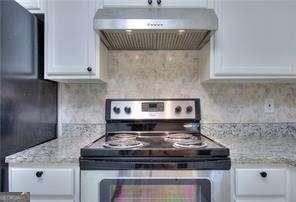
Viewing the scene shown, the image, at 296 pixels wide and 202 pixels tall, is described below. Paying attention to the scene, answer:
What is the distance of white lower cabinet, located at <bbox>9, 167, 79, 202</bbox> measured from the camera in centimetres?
132

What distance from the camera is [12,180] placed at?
52.3 inches

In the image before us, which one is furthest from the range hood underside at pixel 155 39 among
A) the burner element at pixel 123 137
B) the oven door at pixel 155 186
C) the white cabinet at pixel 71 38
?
the oven door at pixel 155 186

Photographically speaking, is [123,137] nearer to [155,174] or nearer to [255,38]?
[155,174]

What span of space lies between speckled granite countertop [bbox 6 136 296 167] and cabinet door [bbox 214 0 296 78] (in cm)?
45

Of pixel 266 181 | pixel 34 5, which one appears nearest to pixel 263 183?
pixel 266 181

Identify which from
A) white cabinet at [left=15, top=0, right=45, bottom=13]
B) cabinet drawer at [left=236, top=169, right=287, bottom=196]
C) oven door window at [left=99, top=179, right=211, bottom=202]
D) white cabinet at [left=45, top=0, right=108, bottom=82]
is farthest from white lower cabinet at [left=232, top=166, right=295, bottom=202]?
white cabinet at [left=15, top=0, right=45, bottom=13]

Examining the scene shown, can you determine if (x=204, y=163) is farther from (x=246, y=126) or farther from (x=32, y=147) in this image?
(x=32, y=147)

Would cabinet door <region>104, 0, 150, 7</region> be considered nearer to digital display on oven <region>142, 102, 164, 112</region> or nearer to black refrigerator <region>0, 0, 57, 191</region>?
black refrigerator <region>0, 0, 57, 191</region>

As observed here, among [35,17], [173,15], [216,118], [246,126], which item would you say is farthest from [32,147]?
[246,126]

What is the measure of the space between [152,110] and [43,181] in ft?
2.96

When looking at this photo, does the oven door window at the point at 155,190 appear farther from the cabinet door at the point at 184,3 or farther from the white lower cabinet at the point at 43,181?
the cabinet door at the point at 184,3

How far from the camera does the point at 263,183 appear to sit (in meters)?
1.33

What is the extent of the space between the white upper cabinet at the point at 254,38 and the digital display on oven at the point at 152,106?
1.59 feet

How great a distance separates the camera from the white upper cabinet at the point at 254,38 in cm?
166
